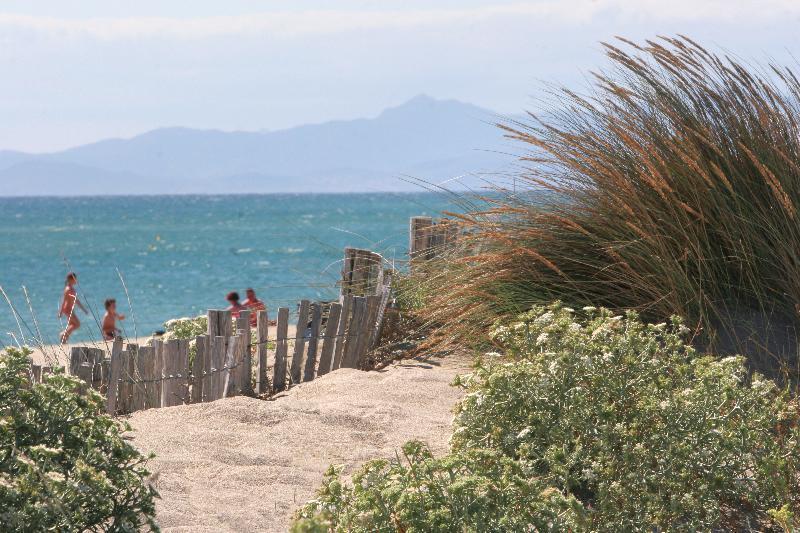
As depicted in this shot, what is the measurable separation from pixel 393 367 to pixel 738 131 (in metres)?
2.39

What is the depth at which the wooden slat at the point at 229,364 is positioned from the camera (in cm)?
534

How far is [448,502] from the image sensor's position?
2604 mm

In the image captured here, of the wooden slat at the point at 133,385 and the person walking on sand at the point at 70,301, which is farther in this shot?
the person walking on sand at the point at 70,301

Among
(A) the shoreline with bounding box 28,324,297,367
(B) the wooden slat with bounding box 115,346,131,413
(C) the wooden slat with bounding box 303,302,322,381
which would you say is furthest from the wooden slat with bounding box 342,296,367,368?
(B) the wooden slat with bounding box 115,346,131,413

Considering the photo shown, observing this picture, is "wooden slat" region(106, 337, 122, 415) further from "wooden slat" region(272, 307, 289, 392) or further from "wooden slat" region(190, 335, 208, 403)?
"wooden slat" region(272, 307, 289, 392)

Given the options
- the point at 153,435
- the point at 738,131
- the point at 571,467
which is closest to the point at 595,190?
the point at 738,131

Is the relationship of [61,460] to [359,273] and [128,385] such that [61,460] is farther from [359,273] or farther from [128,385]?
[359,273]

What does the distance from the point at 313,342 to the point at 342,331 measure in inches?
8.3

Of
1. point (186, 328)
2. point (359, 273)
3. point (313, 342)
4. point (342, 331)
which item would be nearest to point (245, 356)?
point (313, 342)

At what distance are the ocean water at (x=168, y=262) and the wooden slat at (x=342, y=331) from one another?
0.46 m

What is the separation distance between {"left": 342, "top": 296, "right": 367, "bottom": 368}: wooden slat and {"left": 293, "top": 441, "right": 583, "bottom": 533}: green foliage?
3.09m

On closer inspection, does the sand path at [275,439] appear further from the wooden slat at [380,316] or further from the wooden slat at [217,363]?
the wooden slat at [380,316]

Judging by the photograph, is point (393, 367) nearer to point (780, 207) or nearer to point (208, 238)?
point (780, 207)

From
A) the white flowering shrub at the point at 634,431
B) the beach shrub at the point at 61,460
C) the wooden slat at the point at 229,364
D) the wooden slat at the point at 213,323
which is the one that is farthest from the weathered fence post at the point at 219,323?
the beach shrub at the point at 61,460
